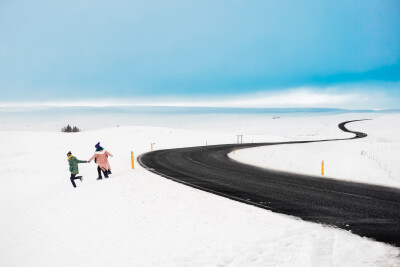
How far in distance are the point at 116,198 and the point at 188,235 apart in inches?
212

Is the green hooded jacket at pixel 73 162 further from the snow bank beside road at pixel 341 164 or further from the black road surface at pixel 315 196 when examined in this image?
the snow bank beside road at pixel 341 164

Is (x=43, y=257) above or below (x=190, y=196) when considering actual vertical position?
below

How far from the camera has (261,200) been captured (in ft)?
35.3

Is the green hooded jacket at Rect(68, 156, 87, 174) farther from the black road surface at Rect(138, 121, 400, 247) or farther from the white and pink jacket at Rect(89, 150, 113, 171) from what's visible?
the black road surface at Rect(138, 121, 400, 247)

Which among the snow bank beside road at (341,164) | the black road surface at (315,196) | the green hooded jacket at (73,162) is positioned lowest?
the snow bank beside road at (341,164)

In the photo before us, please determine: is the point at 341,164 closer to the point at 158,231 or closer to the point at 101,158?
the point at 101,158

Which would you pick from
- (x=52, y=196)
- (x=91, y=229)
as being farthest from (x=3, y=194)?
(x=91, y=229)

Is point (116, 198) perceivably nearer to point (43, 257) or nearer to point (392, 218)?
point (43, 257)

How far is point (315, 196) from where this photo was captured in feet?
36.7

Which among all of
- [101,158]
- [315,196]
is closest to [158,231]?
[315,196]

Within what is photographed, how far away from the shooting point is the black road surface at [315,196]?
26.5ft

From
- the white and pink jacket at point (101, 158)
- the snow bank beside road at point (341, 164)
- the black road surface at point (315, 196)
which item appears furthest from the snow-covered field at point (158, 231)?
the white and pink jacket at point (101, 158)

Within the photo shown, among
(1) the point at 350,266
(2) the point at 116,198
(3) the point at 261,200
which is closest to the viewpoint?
(1) the point at 350,266

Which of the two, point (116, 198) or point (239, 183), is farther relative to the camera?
point (239, 183)
